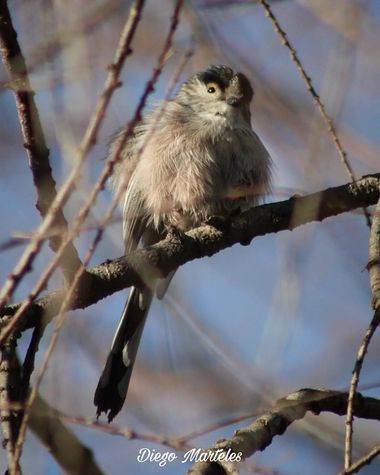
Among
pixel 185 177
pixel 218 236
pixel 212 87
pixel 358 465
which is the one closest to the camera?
pixel 358 465

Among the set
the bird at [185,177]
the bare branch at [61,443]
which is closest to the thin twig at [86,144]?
the bare branch at [61,443]

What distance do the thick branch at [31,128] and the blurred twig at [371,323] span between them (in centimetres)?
91

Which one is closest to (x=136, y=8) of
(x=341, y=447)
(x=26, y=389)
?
(x=26, y=389)

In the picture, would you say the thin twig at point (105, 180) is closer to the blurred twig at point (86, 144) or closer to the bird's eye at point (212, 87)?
the blurred twig at point (86, 144)

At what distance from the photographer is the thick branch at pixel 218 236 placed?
2723mm

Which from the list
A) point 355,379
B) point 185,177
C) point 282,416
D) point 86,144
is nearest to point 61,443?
point 282,416

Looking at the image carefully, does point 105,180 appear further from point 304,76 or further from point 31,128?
point 304,76

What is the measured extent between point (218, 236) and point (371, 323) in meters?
1.10

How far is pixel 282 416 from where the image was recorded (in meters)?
2.44

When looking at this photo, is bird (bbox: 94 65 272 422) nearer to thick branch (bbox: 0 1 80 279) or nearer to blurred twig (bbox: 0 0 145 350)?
thick branch (bbox: 0 1 80 279)

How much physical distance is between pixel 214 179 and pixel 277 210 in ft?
1.99

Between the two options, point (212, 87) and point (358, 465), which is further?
point (212, 87)

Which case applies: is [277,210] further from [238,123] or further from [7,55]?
[7,55]

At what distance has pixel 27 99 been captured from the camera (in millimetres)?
2096
